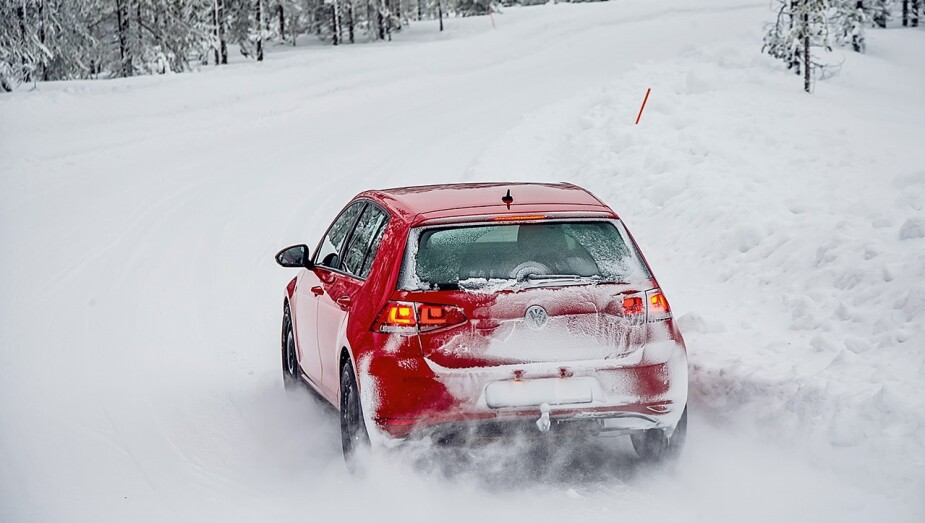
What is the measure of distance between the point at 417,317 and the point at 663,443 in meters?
1.53

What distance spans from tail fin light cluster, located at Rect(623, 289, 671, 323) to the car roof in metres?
0.55

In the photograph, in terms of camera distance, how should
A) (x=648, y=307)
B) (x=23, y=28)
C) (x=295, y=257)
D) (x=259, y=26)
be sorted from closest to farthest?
(x=648, y=307), (x=295, y=257), (x=23, y=28), (x=259, y=26)

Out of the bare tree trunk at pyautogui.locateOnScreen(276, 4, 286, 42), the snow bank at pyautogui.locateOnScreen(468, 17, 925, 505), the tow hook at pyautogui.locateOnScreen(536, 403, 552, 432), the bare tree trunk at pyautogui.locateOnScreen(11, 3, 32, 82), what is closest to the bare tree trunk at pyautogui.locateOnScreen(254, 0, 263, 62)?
the bare tree trunk at pyautogui.locateOnScreen(276, 4, 286, 42)

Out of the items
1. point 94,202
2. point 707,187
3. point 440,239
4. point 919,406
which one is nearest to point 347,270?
point 440,239

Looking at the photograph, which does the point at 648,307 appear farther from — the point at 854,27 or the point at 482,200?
the point at 854,27

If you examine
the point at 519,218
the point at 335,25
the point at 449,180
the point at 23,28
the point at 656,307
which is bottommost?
the point at 449,180

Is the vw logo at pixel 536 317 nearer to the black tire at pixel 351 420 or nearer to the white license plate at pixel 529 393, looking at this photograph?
the white license plate at pixel 529 393

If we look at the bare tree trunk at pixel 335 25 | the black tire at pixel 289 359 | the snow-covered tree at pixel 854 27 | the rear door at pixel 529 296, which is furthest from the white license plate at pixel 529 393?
the bare tree trunk at pixel 335 25

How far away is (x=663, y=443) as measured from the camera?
5754 mm

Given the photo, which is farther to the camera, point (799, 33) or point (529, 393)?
point (799, 33)

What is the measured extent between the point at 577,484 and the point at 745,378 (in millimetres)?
1928

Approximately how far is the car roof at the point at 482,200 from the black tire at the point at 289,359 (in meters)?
1.65

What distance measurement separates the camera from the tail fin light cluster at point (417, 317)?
17.3 ft

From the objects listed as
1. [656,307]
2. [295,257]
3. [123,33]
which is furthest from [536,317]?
[123,33]
